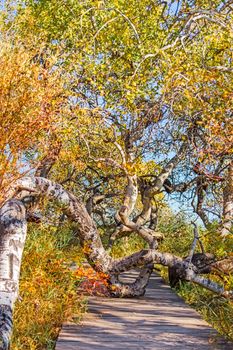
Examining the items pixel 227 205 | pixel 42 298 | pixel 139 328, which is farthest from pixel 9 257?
pixel 227 205

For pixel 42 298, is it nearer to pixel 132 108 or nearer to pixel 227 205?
pixel 132 108

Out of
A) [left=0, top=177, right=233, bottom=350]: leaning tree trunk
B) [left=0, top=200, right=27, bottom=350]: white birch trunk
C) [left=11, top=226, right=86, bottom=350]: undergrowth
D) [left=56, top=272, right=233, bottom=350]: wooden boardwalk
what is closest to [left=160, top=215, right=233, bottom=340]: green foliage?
[left=56, top=272, right=233, bottom=350]: wooden boardwalk

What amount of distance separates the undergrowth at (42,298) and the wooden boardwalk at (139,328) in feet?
0.72

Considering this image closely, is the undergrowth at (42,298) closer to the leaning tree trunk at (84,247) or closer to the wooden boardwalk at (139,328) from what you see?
the wooden boardwalk at (139,328)

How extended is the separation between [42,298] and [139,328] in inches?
58.5

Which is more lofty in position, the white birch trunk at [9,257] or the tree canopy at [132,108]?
the tree canopy at [132,108]

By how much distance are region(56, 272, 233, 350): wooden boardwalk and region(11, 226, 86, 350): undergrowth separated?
221mm

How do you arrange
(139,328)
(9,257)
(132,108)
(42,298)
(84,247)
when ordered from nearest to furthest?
(9,257) → (139,328) → (42,298) → (84,247) → (132,108)

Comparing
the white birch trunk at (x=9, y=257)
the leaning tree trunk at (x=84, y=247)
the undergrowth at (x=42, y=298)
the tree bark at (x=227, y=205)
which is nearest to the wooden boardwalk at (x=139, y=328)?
the undergrowth at (x=42, y=298)

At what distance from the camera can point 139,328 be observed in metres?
7.77

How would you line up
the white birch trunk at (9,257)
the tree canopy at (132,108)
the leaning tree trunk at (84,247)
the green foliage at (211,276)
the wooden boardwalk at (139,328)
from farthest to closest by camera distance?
the tree canopy at (132,108), the green foliage at (211,276), the wooden boardwalk at (139,328), the leaning tree trunk at (84,247), the white birch trunk at (9,257)

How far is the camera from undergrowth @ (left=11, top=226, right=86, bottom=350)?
23.0ft

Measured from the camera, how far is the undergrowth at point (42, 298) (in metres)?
7.00

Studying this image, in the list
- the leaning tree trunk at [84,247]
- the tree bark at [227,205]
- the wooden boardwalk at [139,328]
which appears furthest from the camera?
the tree bark at [227,205]
